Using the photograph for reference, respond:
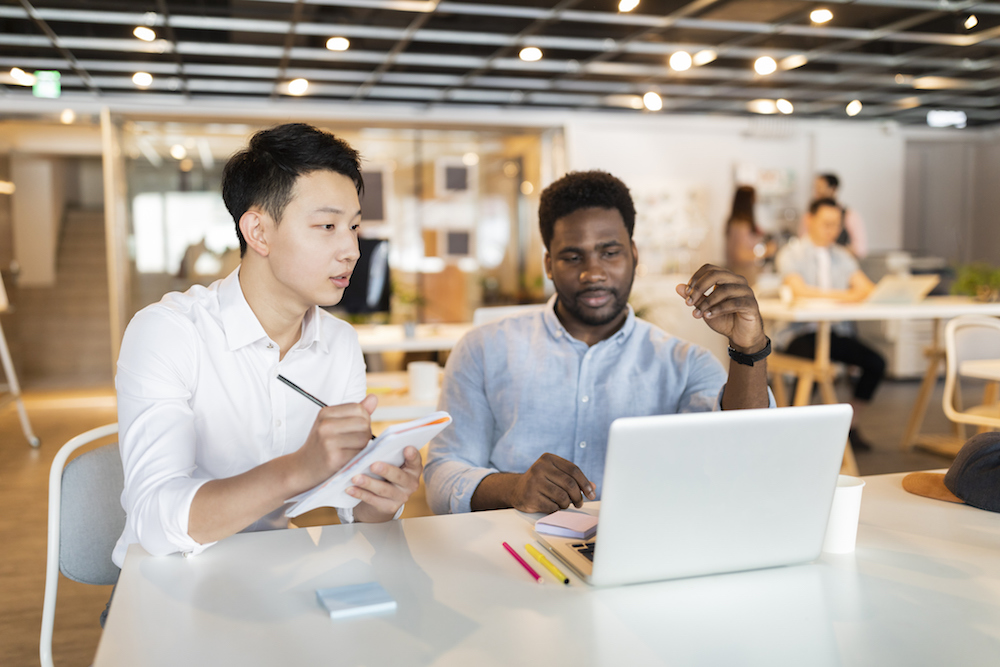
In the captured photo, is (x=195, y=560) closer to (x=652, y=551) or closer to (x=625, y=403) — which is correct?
(x=652, y=551)

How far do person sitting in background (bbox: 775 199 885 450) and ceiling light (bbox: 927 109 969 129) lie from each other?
4729 mm

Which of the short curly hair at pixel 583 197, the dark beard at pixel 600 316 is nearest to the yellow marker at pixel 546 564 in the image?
the dark beard at pixel 600 316

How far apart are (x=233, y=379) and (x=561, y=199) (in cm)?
88

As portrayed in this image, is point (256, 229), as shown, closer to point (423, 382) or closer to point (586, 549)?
point (586, 549)

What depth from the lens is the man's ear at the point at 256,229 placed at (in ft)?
4.48

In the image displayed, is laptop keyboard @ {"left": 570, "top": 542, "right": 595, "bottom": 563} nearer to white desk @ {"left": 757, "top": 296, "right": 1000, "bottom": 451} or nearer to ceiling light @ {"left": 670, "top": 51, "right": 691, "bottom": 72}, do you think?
white desk @ {"left": 757, "top": 296, "right": 1000, "bottom": 451}

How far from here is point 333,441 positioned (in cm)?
102

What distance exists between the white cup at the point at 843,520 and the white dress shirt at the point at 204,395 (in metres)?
0.86

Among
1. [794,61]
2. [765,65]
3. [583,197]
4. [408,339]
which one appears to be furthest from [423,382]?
[794,61]

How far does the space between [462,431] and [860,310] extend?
3.69 m

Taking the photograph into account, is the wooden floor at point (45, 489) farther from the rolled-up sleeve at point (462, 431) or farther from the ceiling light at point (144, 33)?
the ceiling light at point (144, 33)

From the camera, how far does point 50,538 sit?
1.33m

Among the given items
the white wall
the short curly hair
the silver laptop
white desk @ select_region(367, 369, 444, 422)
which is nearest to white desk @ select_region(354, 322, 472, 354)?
white desk @ select_region(367, 369, 444, 422)

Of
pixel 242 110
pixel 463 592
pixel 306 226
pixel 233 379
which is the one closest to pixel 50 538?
pixel 233 379
